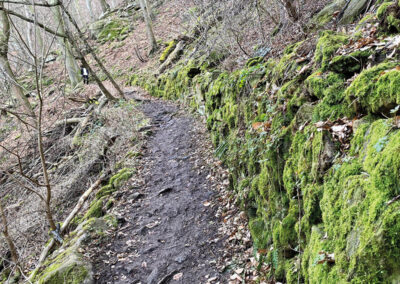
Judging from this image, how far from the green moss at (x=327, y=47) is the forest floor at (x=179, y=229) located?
9.11 feet

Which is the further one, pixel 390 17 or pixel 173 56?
pixel 173 56

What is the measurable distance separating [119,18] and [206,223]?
28.9 meters

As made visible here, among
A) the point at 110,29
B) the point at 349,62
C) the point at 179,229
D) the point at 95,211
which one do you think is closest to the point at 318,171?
the point at 349,62

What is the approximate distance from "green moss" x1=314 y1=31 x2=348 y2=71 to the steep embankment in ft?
0.04

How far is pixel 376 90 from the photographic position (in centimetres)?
239

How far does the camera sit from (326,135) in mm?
2730

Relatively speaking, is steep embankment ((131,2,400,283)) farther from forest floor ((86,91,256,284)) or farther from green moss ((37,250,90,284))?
green moss ((37,250,90,284))

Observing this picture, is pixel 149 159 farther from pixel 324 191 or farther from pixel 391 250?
pixel 391 250

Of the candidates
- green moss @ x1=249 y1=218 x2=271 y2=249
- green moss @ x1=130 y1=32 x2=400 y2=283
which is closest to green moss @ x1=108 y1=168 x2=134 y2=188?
green moss @ x1=130 y1=32 x2=400 y2=283

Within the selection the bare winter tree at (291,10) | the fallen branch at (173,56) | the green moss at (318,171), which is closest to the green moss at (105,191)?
the green moss at (318,171)

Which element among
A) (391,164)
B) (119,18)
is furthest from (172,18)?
(391,164)

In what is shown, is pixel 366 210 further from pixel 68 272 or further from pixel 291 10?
pixel 291 10

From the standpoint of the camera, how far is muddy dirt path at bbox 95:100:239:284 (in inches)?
178

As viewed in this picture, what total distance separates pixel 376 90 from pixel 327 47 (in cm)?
143
